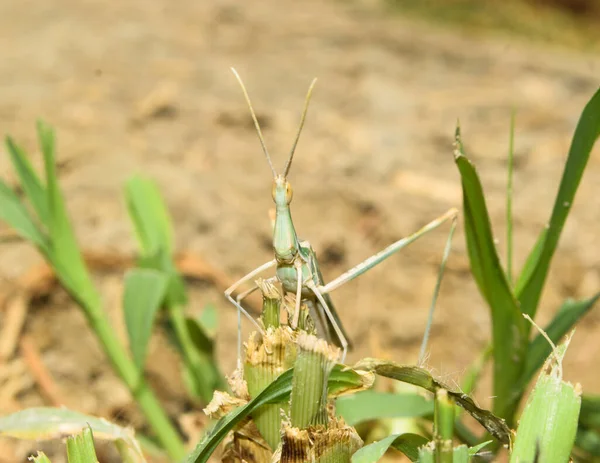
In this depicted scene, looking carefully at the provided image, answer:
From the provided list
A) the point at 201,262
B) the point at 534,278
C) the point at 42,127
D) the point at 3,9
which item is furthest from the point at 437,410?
the point at 3,9

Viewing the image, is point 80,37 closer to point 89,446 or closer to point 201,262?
point 201,262

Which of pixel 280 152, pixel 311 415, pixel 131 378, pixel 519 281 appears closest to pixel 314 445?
pixel 311 415

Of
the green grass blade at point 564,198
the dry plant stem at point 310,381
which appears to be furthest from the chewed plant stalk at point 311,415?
the green grass blade at point 564,198

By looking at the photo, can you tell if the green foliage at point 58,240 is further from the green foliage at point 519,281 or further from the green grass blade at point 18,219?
the green foliage at point 519,281

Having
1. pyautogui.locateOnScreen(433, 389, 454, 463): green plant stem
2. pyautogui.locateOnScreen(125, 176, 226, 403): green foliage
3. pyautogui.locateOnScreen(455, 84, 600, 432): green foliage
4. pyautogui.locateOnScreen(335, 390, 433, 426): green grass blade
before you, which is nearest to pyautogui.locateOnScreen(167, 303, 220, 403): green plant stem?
pyautogui.locateOnScreen(125, 176, 226, 403): green foliage

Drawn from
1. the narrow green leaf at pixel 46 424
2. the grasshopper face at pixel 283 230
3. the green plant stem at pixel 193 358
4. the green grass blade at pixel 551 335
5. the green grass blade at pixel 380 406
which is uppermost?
the grasshopper face at pixel 283 230

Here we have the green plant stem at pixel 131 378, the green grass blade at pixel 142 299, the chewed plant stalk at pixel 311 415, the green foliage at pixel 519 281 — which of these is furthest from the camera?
the green plant stem at pixel 131 378

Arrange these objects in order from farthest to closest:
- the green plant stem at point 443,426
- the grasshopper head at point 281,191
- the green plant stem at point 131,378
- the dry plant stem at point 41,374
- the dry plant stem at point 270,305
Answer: the dry plant stem at point 41,374
the green plant stem at point 131,378
the grasshopper head at point 281,191
the dry plant stem at point 270,305
the green plant stem at point 443,426

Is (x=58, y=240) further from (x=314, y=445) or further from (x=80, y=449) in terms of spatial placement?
(x=314, y=445)
